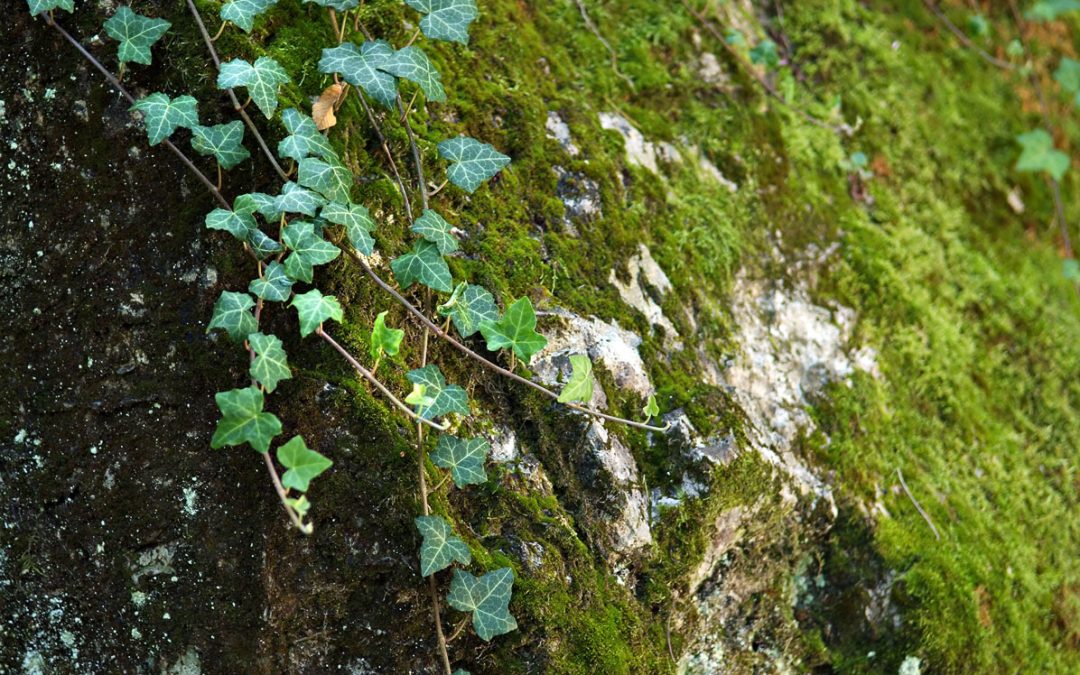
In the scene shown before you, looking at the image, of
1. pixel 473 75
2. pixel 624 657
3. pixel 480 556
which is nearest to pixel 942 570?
pixel 624 657

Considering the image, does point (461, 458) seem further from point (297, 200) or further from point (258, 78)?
point (258, 78)

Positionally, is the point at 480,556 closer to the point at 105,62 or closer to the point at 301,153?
the point at 301,153

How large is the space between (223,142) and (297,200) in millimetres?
235

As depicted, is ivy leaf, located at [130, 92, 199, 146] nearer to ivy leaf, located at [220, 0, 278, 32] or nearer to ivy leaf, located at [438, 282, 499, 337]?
ivy leaf, located at [220, 0, 278, 32]

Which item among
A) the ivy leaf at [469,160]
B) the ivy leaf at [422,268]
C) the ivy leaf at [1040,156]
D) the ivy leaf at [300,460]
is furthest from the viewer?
the ivy leaf at [1040,156]

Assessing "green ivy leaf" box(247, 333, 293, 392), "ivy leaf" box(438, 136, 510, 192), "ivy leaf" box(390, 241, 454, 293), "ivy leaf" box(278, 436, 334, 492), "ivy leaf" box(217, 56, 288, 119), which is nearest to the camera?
"ivy leaf" box(278, 436, 334, 492)

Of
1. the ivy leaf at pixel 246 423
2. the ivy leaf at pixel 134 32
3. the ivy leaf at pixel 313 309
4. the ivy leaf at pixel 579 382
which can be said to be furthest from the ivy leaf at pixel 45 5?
the ivy leaf at pixel 579 382

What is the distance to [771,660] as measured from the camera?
2648 millimetres

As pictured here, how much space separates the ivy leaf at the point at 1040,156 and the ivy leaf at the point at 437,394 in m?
3.47

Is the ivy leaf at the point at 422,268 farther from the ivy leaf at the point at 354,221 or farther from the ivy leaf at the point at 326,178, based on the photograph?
the ivy leaf at the point at 326,178

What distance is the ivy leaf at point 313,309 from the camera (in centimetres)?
192

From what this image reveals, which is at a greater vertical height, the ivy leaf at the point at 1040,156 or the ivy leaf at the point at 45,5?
the ivy leaf at the point at 45,5

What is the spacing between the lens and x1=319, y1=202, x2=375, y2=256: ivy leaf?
2041 mm

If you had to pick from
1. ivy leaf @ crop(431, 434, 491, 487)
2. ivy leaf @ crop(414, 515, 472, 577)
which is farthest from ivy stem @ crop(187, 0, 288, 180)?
ivy leaf @ crop(414, 515, 472, 577)
